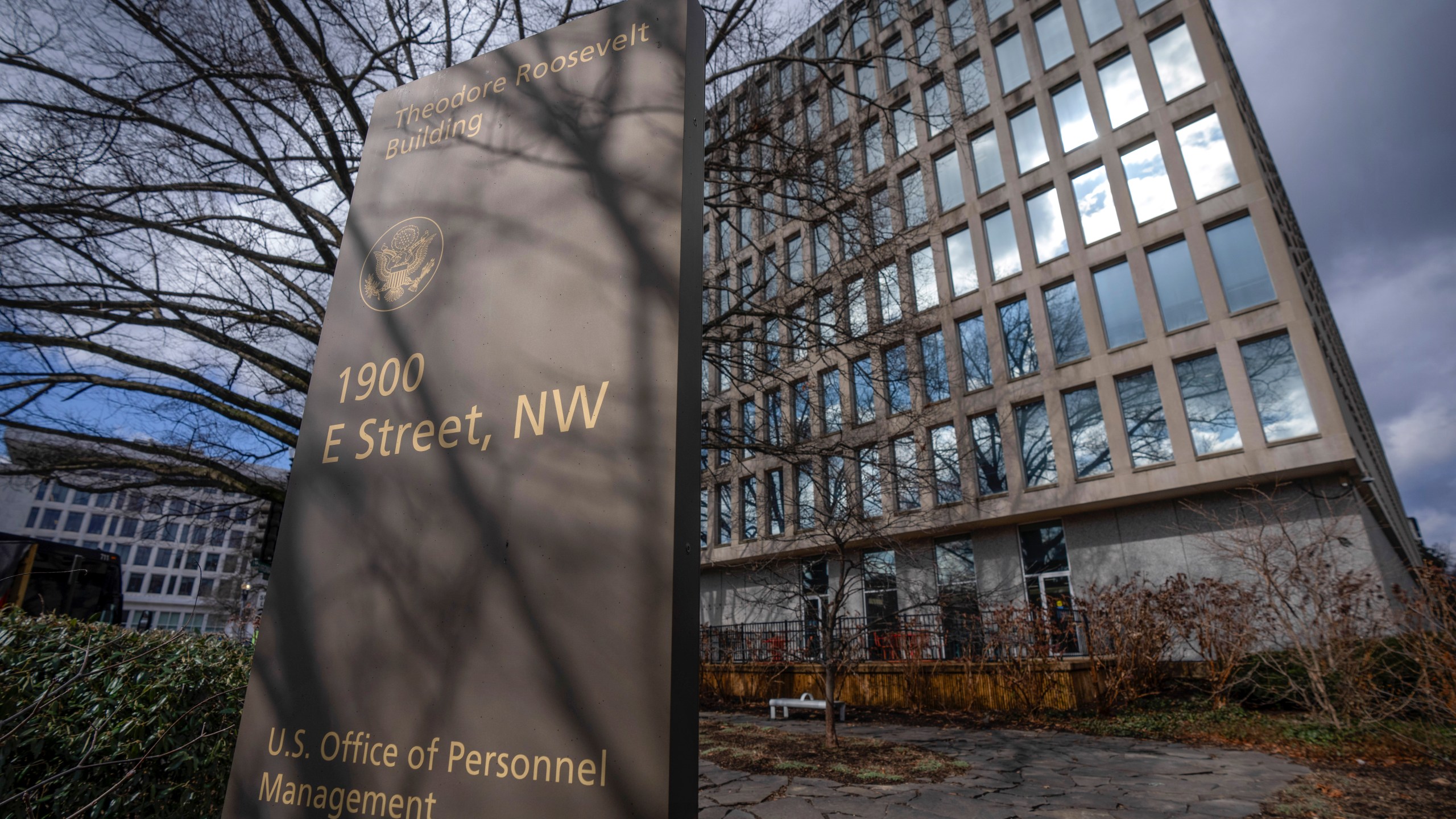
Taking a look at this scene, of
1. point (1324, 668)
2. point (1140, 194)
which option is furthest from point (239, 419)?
point (1140, 194)

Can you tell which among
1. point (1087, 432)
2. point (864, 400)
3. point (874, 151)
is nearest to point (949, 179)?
point (874, 151)

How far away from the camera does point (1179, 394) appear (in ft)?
53.4

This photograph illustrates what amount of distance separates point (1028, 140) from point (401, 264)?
72.9ft

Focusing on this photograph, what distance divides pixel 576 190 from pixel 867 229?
6769mm

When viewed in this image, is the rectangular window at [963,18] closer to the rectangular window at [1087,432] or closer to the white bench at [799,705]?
the rectangular window at [1087,432]

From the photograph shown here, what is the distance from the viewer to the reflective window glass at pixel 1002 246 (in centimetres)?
1978

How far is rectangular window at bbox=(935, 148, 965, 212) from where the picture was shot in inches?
846

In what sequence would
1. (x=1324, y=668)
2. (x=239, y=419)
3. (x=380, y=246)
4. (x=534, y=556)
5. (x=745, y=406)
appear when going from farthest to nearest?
(x=745, y=406), (x=1324, y=668), (x=239, y=419), (x=380, y=246), (x=534, y=556)

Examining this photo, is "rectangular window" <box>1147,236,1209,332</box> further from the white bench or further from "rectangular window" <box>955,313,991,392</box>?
the white bench

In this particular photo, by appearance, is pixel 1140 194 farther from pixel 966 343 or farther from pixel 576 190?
pixel 576 190

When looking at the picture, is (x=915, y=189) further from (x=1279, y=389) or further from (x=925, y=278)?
(x=1279, y=389)

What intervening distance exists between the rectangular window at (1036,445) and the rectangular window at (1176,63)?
29.6ft

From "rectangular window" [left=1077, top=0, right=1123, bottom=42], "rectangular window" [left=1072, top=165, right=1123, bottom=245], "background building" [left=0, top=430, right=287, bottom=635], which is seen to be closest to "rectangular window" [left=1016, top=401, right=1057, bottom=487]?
"rectangular window" [left=1072, top=165, right=1123, bottom=245]

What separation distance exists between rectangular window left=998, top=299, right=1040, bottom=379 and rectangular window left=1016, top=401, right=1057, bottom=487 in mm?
1051
